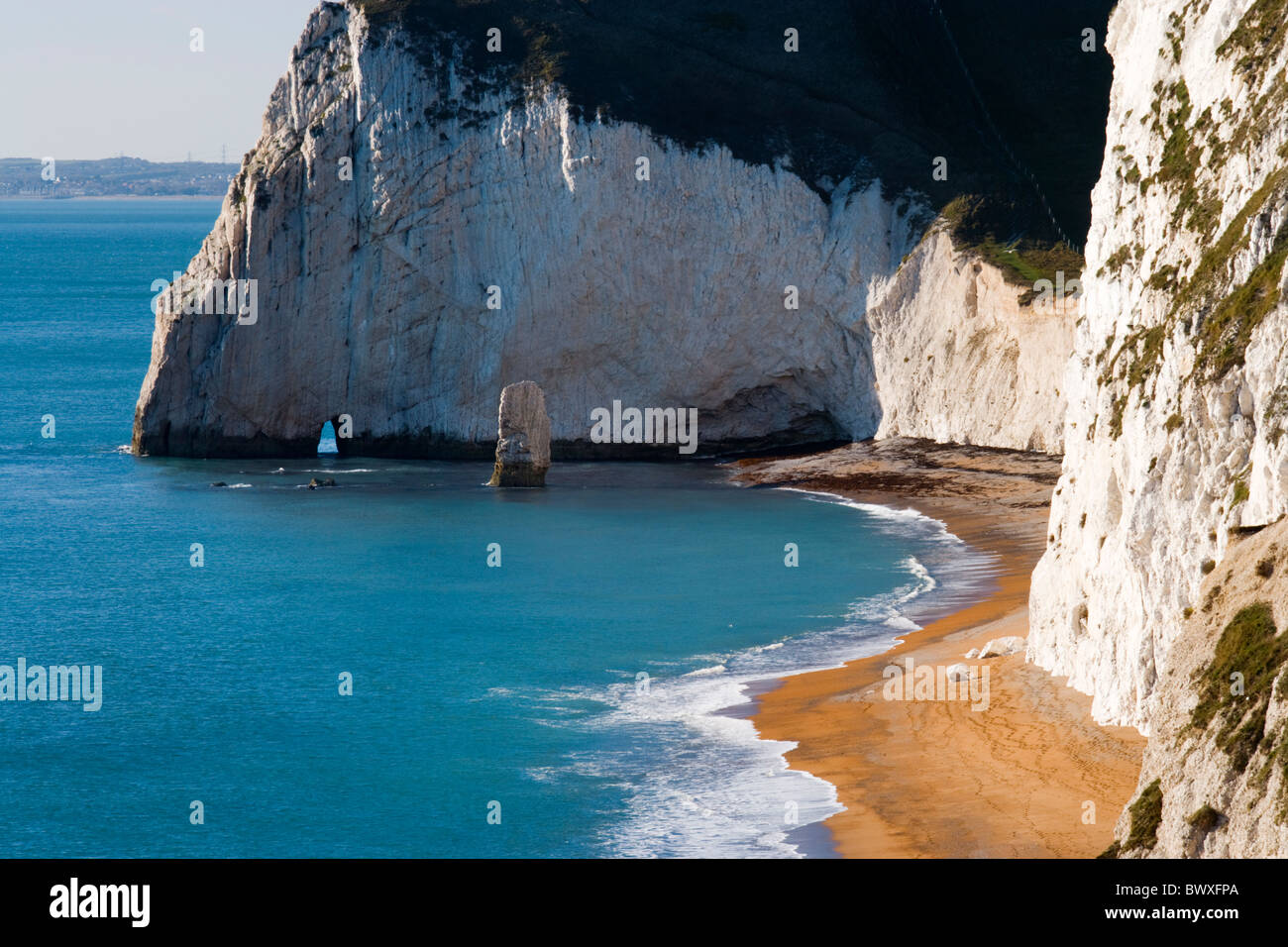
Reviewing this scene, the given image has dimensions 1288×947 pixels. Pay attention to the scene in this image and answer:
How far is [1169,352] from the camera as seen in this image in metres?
23.3

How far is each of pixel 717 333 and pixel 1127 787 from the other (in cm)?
4416

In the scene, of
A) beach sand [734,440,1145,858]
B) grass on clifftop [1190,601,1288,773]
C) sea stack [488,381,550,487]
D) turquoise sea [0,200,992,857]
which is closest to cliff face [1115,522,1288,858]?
grass on clifftop [1190,601,1288,773]

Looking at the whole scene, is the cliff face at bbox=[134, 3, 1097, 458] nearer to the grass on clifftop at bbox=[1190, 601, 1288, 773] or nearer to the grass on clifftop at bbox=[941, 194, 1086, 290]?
the grass on clifftop at bbox=[941, 194, 1086, 290]

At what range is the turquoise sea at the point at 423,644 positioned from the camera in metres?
26.2

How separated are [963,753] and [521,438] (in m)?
36.3

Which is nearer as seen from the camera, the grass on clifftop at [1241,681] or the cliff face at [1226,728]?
the cliff face at [1226,728]

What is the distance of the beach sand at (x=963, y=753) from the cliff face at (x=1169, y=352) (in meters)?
1.02

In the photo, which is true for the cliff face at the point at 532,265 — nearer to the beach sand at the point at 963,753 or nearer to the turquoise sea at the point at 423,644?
the turquoise sea at the point at 423,644

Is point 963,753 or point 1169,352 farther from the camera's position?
point 963,753

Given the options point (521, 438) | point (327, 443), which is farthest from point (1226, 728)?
point (327, 443)

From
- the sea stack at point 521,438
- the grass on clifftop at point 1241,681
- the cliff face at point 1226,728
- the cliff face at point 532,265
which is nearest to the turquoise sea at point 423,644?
the sea stack at point 521,438

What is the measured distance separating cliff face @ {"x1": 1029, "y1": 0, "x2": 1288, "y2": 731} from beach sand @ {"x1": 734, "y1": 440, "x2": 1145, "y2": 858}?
3.35 ft

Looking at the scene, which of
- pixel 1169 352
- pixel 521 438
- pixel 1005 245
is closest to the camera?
pixel 1169 352

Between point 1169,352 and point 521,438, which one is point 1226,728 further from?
point 521,438
